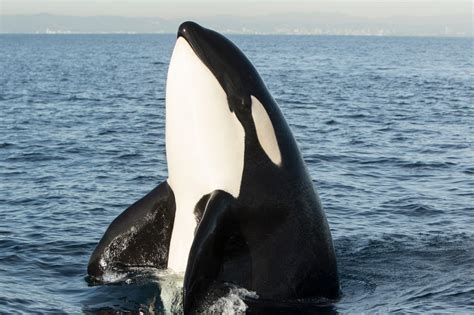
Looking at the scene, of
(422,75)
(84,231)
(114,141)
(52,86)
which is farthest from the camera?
(422,75)

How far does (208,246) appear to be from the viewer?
10.5 metres

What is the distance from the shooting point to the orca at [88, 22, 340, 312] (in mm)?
11203

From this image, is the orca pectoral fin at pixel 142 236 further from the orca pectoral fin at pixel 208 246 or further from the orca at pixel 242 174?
the orca pectoral fin at pixel 208 246

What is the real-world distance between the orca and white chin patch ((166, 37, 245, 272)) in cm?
1

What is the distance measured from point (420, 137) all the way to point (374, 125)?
15.3 ft

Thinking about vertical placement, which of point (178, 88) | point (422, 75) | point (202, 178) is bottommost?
point (422, 75)

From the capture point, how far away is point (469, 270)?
14.0 meters

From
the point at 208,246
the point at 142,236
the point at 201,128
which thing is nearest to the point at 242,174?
the point at 201,128

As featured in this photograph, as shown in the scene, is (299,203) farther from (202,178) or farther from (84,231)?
(84,231)

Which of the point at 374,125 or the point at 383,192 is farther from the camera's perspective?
A: the point at 374,125

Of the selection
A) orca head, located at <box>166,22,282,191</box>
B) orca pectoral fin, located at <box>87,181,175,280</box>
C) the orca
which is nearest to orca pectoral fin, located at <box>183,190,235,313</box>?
the orca

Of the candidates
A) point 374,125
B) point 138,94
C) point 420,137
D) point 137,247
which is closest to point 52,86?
point 138,94

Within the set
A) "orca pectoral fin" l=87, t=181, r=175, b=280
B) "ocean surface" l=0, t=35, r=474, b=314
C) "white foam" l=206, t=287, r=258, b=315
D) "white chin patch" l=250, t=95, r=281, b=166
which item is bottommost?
"ocean surface" l=0, t=35, r=474, b=314

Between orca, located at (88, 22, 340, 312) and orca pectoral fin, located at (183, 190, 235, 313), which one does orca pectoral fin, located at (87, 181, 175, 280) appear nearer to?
orca, located at (88, 22, 340, 312)
